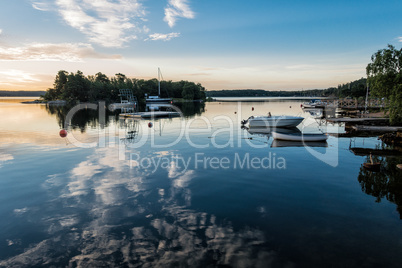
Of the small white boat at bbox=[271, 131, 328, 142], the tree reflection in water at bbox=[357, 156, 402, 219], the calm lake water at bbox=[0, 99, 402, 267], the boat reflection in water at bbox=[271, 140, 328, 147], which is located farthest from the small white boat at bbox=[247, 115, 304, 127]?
the tree reflection in water at bbox=[357, 156, 402, 219]

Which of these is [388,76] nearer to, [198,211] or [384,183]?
[384,183]

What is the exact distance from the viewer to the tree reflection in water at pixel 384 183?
1573 centimetres

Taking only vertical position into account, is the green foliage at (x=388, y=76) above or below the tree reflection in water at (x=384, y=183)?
above

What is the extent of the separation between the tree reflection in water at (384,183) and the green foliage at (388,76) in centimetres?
1723

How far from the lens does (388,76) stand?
36906 millimetres

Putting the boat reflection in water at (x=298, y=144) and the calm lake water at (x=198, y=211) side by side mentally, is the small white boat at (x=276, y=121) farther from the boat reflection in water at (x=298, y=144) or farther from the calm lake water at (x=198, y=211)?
the calm lake water at (x=198, y=211)

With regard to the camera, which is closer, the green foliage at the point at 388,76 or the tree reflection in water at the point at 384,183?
the tree reflection in water at the point at 384,183

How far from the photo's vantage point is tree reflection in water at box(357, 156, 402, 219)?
619 inches

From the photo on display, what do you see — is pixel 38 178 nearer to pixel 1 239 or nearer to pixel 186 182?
pixel 1 239

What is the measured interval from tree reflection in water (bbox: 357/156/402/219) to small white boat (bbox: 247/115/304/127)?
82.1ft

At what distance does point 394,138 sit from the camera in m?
35.1

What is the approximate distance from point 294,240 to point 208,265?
4.33m

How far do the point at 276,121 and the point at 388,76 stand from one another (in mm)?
19169

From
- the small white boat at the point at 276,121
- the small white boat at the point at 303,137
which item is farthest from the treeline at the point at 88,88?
the small white boat at the point at 303,137
